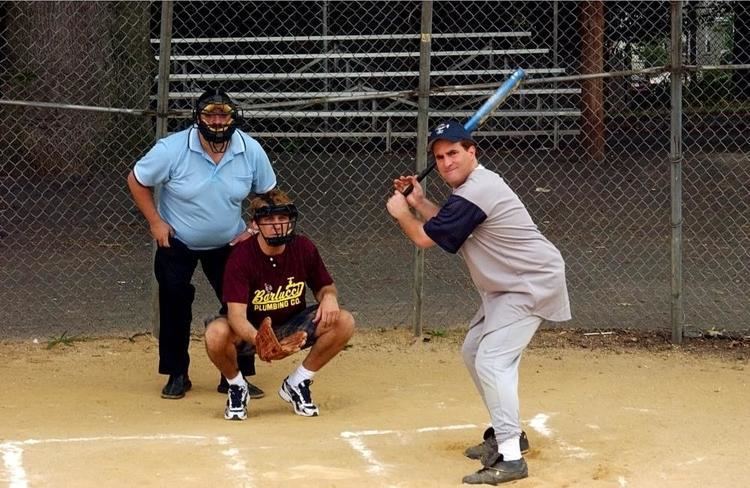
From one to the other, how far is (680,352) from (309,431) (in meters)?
2.88

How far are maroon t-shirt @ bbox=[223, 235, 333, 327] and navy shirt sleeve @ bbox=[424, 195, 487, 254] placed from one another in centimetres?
120

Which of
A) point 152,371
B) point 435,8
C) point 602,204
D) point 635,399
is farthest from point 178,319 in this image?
point 435,8

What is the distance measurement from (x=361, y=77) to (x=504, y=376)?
8930mm

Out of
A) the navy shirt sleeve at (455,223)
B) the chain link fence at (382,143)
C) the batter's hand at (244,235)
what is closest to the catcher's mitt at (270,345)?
the batter's hand at (244,235)

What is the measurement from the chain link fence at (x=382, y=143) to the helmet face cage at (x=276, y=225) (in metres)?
1.42

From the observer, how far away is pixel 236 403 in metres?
6.16

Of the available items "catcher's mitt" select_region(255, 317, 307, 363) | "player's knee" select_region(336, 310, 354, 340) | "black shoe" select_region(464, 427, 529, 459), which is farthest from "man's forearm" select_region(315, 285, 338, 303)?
"black shoe" select_region(464, 427, 529, 459)

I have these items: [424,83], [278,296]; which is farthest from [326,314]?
[424,83]

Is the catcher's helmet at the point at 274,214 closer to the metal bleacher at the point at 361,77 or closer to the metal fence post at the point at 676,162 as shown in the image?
the metal fence post at the point at 676,162

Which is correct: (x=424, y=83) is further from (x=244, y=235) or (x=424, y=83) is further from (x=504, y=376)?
(x=504, y=376)

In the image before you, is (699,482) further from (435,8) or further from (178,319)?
(435,8)

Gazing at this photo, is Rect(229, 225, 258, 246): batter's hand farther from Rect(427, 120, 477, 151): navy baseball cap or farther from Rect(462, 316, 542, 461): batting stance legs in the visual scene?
Rect(462, 316, 542, 461): batting stance legs

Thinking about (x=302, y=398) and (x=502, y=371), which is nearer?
(x=502, y=371)

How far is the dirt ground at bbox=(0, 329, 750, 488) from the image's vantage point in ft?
17.1
